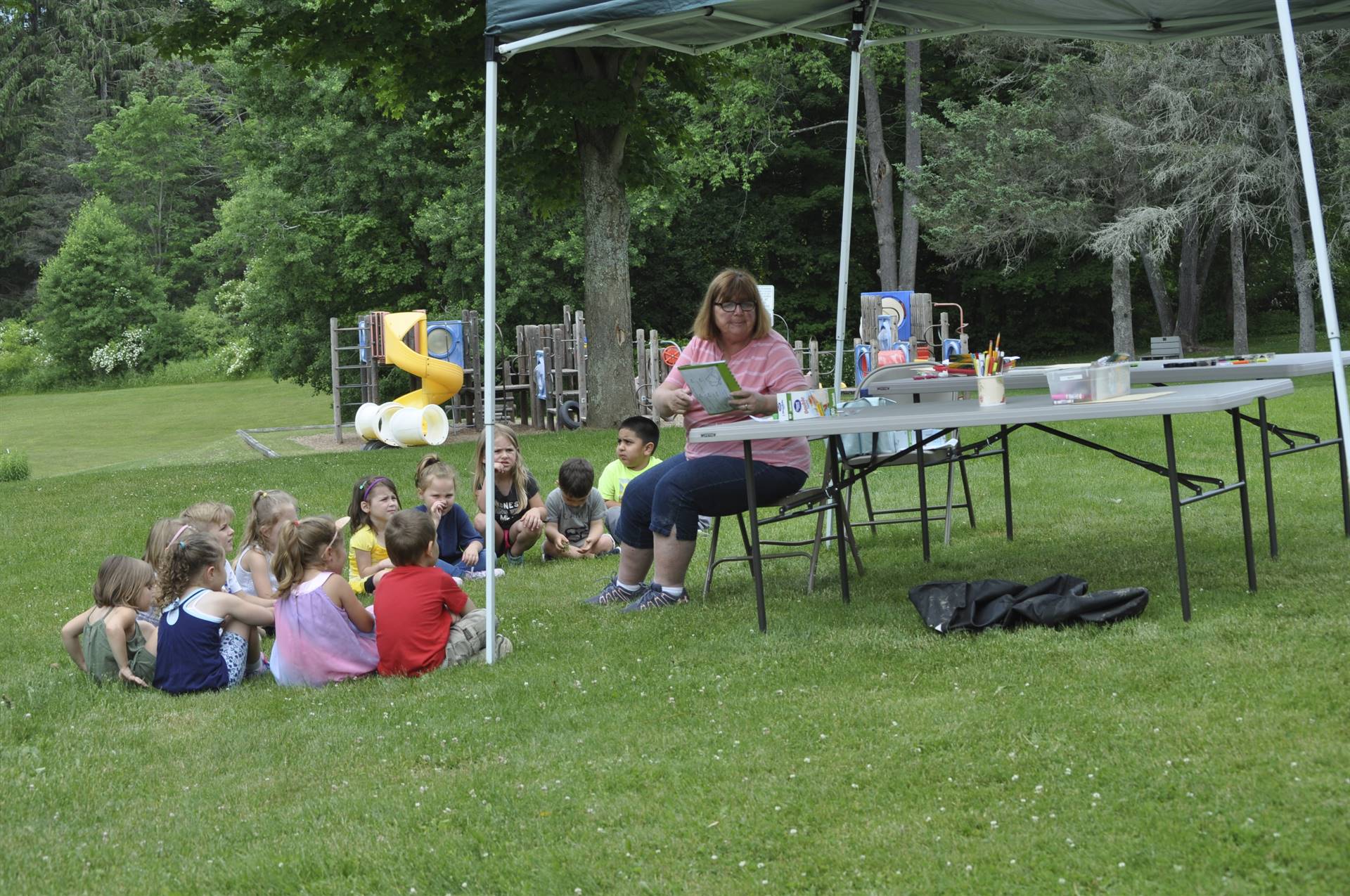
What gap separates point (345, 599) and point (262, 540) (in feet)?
4.29

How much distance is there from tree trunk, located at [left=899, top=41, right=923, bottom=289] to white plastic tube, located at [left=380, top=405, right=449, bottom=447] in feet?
47.3

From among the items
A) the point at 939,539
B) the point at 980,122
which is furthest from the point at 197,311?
the point at 939,539

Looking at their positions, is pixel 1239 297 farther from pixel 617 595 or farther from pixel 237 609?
pixel 237 609

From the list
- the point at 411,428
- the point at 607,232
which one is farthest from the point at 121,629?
the point at 411,428

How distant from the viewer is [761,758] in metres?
4.11

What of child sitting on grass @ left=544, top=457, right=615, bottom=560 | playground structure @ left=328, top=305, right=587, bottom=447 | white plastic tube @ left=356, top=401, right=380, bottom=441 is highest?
playground structure @ left=328, top=305, right=587, bottom=447

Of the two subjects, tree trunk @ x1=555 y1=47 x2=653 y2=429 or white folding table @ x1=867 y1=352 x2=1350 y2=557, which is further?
tree trunk @ x1=555 y1=47 x2=653 y2=429

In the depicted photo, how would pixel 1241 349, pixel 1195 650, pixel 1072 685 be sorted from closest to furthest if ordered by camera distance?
pixel 1072 685 → pixel 1195 650 → pixel 1241 349

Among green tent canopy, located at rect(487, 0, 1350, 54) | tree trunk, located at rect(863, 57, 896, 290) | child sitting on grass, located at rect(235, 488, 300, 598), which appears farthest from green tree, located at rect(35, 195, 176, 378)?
green tent canopy, located at rect(487, 0, 1350, 54)

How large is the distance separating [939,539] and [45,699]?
4.88 metres

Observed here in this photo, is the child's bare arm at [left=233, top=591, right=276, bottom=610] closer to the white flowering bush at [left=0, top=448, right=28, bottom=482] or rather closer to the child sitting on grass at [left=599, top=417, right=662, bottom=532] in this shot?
the child sitting on grass at [left=599, top=417, right=662, bottom=532]

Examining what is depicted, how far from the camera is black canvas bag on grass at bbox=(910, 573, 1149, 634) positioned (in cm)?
535

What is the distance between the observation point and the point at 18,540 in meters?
10.6

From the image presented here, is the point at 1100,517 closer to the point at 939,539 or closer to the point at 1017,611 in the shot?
the point at 939,539
